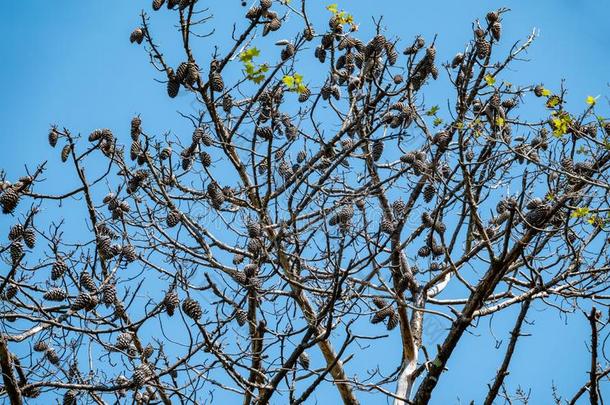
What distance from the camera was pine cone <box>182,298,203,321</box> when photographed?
21.0 feet

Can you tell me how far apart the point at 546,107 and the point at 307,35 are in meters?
2.49

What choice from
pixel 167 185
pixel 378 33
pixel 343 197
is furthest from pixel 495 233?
pixel 167 185

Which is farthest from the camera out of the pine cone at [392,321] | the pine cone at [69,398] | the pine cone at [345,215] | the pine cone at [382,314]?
the pine cone at [392,321]

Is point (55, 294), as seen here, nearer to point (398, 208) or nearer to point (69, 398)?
point (69, 398)

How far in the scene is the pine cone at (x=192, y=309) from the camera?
641cm

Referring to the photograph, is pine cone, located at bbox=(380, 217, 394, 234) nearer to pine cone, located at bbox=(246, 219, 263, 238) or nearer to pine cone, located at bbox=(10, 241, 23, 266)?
pine cone, located at bbox=(246, 219, 263, 238)

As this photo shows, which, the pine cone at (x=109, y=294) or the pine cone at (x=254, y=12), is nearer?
the pine cone at (x=109, y=294)

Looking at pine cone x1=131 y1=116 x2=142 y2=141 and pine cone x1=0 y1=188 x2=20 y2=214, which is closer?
pine cone x1=0 y1=188 x2=20 y2=214

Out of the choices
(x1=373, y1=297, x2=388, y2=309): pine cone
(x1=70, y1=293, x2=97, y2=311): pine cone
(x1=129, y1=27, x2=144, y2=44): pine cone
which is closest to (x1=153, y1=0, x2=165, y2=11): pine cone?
(x1=129, y1=27, x2=144, y2=44): pine cone

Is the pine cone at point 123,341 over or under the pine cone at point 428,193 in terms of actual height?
under

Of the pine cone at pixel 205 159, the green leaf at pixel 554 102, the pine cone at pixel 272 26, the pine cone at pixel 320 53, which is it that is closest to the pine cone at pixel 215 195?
the pine cone at pixel 205 159

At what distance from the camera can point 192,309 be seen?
21.0 ft

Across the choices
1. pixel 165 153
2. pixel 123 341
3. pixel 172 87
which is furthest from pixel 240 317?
pixel 172 87

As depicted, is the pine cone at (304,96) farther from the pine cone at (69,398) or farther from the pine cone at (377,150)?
the pine cone at (69,398)
